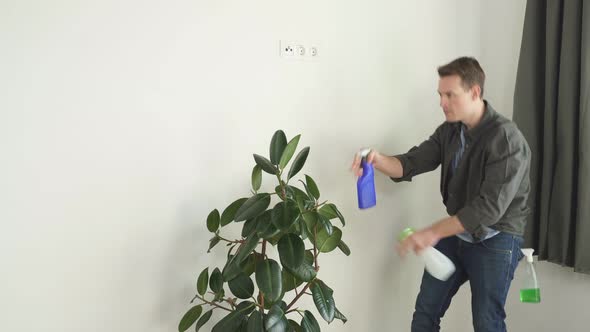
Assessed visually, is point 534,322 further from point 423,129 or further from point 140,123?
point 140,123

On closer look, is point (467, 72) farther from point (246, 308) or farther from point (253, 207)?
point (246, 308)

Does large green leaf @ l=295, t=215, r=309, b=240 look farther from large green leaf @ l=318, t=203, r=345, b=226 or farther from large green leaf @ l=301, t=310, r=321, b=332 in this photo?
large green leaf @ l=301, t=310, r=321, b=332

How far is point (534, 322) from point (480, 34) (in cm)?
160

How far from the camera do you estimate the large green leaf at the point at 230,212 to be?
6.35ft

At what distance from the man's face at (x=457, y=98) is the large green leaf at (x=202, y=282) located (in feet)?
3.86

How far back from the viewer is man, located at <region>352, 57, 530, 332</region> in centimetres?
194

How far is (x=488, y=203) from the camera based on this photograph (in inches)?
75.4

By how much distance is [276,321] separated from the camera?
5.85 ft

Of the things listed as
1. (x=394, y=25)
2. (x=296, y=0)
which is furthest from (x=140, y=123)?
(x=394, y=25)

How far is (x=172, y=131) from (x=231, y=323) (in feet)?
2.49

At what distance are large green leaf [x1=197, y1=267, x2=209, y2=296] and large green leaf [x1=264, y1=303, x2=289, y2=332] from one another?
0.28 meters

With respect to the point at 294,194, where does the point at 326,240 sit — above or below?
below

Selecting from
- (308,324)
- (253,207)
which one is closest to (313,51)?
(253,207)

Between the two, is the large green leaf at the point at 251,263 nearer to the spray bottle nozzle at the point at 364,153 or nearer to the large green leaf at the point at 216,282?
the large green leaf at the point at 216,282
